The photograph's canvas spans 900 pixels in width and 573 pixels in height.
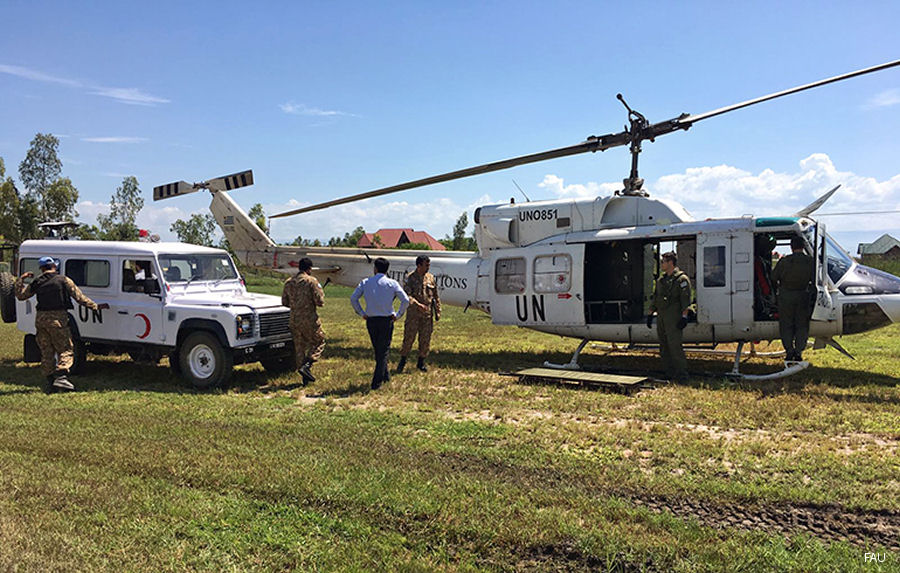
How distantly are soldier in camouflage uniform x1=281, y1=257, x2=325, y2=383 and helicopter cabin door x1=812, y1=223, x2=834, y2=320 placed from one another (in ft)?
22.9

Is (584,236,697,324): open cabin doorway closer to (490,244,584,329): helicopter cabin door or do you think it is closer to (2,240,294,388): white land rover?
(490,244,584,329): helicopter cabin door

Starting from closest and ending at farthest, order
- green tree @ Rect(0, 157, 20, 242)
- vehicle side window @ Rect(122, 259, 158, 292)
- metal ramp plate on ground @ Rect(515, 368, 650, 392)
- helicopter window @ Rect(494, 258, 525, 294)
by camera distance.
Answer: metal ramp plate on ground @ Rect(515, 368, 650, 392)
vehicle side window @ Rect(122, 259, 158, 292)
helicopter window @ Rect(494, 258, 525, 294)
green tree @ Rect(0, 157, 20, 242)

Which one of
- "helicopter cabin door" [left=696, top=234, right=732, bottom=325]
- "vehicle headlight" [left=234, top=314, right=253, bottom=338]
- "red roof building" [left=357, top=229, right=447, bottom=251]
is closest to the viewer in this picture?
"vehicle headlight" [left=234, top=314, right=253, bottom=338]

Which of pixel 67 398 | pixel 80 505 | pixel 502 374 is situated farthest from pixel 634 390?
pixel 67 398

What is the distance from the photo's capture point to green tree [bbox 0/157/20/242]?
154 feet

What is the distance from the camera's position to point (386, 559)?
11.8ft

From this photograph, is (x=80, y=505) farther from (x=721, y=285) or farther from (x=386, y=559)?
(x=721, y=285)

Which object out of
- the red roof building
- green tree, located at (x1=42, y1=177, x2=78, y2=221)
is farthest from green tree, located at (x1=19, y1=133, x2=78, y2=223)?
the red roof building

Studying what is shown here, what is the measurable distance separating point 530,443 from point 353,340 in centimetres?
885

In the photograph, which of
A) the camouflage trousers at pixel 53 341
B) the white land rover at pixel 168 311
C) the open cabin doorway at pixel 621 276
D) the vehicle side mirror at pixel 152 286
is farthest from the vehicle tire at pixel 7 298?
the open cabin doorway at pixel 621 276

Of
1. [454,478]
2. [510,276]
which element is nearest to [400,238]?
[510,276]

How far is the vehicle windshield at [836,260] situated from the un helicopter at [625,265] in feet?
0.07

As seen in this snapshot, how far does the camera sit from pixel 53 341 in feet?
28.8

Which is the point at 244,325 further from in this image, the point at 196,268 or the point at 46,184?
the point at 46,184
